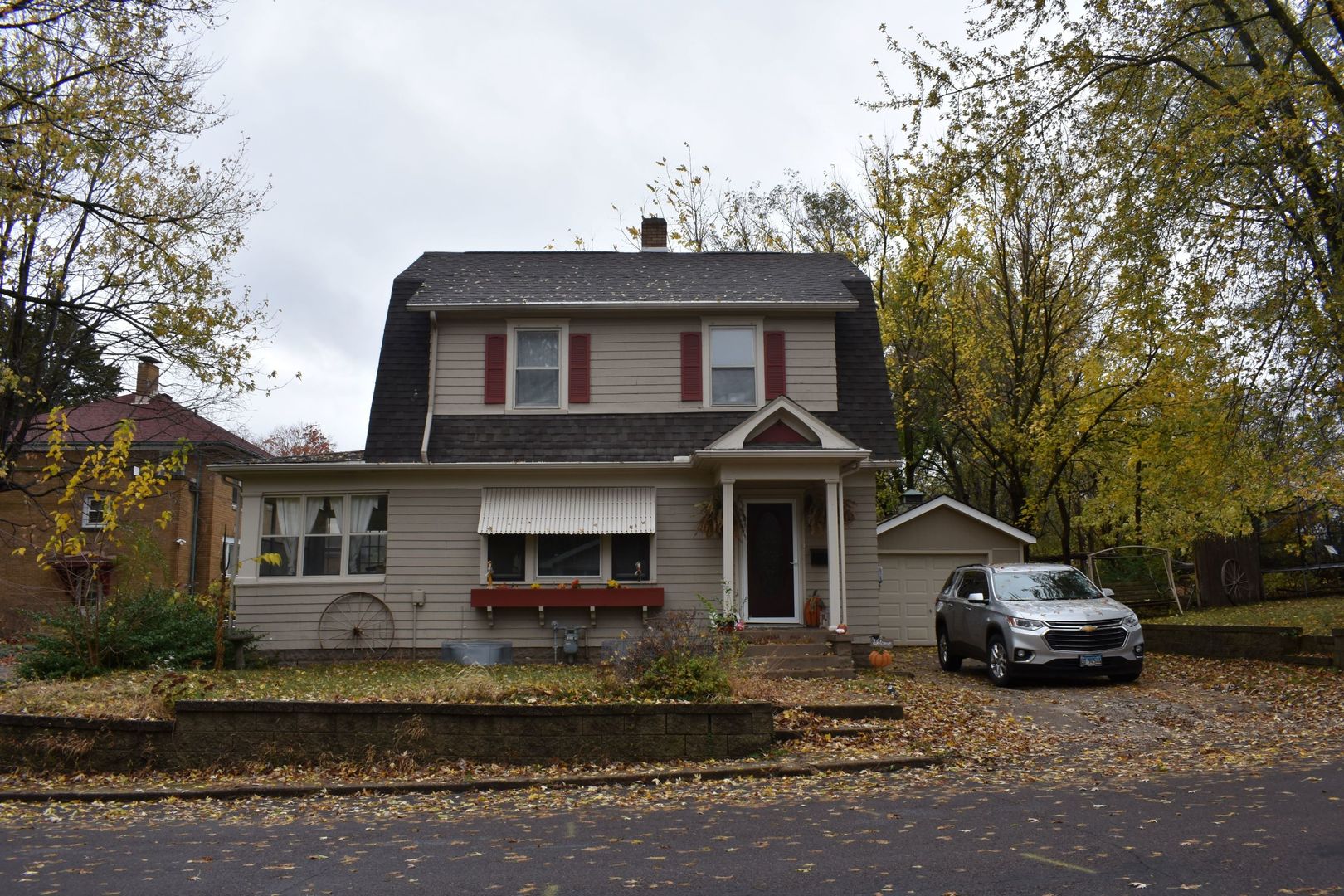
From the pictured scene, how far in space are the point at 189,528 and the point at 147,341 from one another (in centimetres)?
1685

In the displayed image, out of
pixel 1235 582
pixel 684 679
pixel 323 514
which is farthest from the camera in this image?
pixel 1235 582

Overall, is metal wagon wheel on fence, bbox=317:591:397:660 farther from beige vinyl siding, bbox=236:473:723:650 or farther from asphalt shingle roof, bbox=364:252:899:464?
asphalt shingle roof, bbox=364:252:899:464

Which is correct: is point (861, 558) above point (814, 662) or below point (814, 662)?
above

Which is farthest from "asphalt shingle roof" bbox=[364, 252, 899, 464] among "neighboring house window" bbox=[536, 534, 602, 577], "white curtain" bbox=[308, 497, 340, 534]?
"neighboring house window" bbox=[536, 534, 602, 577]

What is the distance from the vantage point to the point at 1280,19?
13.1 meters

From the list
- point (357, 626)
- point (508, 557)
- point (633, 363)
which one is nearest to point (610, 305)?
point (633, 363)

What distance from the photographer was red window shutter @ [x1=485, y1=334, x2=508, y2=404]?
17.6m

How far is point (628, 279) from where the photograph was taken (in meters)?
19.2

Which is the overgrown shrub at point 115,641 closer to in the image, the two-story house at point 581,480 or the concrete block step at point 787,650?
the two-story house at point 581,480

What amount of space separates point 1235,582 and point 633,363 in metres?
14.4

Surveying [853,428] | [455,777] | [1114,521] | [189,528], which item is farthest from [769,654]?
[189,528]

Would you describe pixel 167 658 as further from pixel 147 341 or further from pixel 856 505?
pixel 856 505

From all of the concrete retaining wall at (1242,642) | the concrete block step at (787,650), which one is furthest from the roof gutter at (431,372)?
the concrete retaining wall at (1242,642)

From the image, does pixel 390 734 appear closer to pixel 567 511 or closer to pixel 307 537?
pixel 567 511
